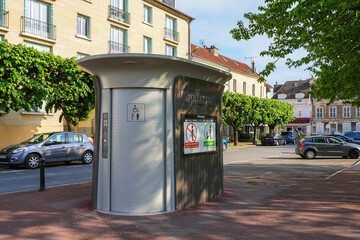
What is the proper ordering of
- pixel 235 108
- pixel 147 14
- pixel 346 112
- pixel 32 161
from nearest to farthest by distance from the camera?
pixel 32 161 < pixel 147 14 < pixel 235 108 < pixel 346 112

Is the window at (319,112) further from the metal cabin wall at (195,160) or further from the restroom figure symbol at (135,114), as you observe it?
the restroom figure symbol at (135,114)

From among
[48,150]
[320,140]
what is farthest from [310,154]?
[48,150]

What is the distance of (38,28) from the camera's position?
22672 mm

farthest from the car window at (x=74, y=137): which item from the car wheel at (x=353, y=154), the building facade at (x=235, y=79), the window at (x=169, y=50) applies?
the building facade at (x=235, y=79)

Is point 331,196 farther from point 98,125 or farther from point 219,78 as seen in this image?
point 98,125

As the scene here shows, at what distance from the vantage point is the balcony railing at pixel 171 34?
32969 mm

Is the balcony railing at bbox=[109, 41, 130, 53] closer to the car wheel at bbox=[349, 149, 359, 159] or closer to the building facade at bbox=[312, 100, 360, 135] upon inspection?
the car wheel at bbox=[349, 149, 359, 159]

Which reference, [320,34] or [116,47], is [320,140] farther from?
[116,47]

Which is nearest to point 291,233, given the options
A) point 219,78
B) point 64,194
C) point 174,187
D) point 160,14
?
point 174,187

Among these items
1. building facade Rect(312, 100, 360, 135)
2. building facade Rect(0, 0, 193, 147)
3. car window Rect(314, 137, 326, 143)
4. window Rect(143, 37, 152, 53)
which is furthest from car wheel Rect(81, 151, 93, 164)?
building facade Rect(312, 100, 360, 135)

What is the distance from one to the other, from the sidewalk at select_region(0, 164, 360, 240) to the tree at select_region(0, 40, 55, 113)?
8.93m

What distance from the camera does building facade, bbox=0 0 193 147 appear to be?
2144 centimetres

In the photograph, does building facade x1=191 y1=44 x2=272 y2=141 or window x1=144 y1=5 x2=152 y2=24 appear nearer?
window x1=144 y1=5 x2=152 y2=24

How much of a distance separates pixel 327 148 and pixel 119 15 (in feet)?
63.5
